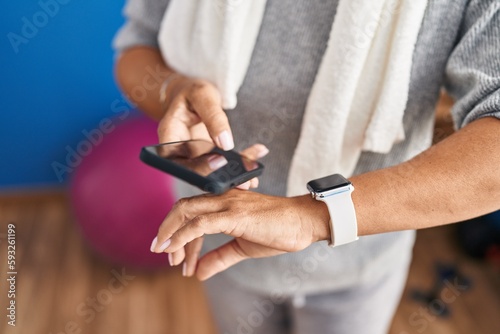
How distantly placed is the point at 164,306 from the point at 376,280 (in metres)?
1.10

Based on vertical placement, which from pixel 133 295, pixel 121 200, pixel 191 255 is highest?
pixel 191 255

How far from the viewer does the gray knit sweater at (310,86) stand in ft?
2.03

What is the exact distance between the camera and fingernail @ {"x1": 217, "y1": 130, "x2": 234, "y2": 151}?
0.64 metres

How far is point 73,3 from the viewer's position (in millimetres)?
1970

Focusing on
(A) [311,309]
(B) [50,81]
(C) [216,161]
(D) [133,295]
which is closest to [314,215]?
(C) [216,161]

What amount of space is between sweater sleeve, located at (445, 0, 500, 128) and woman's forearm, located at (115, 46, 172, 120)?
0.45 meters

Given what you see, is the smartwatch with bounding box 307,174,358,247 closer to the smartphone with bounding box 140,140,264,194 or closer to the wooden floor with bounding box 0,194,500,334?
the smartphone with bounding box 140,140,264,194

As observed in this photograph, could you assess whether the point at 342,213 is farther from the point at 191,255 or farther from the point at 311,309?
the point at 311,309

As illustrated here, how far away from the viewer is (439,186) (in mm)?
554

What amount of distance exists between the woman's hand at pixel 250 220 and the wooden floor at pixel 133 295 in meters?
1.31

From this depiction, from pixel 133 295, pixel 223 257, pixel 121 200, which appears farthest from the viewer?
pixel 133 295

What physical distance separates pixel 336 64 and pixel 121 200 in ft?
3.87

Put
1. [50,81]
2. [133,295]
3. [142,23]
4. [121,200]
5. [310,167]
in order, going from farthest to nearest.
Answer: [50,81]
[133,295]
[121,200]
[142,23]
[310,167]

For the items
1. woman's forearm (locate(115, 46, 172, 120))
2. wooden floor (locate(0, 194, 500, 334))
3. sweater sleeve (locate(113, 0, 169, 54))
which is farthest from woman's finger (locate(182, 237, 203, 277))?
wooden floor (locate(0, 194, 500, 334))
